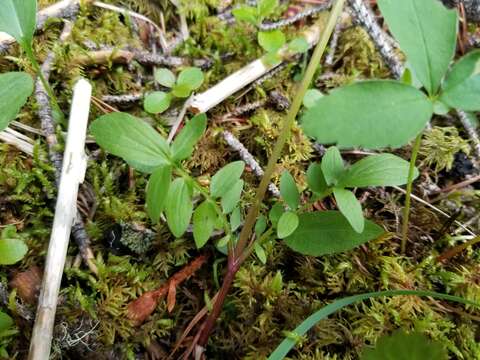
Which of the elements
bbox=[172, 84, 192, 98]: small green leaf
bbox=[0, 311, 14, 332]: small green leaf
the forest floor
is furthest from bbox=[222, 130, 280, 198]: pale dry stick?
bbox=[0, 311, 14, 332]: small green leaf

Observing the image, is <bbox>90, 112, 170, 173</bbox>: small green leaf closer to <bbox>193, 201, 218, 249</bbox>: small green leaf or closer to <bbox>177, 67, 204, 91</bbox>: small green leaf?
<bbox>193, 201, 218, 249</bbox>: small green leaf

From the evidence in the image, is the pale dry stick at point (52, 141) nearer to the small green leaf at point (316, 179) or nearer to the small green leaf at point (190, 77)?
the small green leaf at point (190, 77)

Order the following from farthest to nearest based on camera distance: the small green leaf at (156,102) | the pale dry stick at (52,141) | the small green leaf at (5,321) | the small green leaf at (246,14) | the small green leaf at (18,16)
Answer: the small green leaf at (246,14) → the small green leaf at (156,102) → the pale dry stick at (52,141) → the small green leaf at (18,16) → the small green leaf at (5,321)

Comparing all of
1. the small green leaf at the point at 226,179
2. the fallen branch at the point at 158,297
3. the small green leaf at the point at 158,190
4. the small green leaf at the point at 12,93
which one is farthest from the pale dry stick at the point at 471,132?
the small green leaf at the point at 12,93

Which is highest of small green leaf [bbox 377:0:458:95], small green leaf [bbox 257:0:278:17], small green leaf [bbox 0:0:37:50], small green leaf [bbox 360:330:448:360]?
small green leaf [bbox 377:0:458:95]

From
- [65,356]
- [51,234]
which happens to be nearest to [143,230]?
[51,234]

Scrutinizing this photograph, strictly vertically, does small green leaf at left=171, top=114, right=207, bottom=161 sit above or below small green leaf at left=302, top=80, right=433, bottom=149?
below
